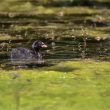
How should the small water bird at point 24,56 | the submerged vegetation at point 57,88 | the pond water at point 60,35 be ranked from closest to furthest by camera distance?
the submerged vegetation at point 57,88, the small water bird at point 24,56, the pond water at point 60,35

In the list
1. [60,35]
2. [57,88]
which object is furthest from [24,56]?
[60,35]

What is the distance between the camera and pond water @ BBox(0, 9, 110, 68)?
2623 centimetres

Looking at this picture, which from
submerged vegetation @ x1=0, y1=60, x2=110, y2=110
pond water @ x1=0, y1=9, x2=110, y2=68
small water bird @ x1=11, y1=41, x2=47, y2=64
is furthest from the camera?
pond water @ x1=0, y1=9, x2=110, y2=68

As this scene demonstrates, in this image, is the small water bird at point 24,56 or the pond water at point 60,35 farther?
the pond water at point 60,35

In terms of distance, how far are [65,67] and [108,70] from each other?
2.28 metres

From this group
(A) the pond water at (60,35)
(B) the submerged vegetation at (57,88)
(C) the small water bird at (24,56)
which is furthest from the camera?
(A) the pond water at (60,35)

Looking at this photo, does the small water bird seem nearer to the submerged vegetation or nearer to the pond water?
the pond water

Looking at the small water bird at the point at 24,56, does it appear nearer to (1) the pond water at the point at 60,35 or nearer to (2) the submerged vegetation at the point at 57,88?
(1) the pond water at the point at 60,35

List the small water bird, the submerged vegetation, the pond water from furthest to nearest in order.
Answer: the pond water → the small water bird → the submerged vegetation

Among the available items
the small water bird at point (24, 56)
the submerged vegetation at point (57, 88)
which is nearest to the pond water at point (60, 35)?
the small water bird at point (24, 56)

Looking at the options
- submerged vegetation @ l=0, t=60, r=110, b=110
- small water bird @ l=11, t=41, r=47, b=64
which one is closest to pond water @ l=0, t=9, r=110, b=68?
small water bird @ l=11, t=41, r=47, b=64

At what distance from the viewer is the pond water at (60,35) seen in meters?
26.2

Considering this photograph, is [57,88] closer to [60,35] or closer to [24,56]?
[24,56]

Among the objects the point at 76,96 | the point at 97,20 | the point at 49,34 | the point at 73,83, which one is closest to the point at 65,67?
the point at 73,83
